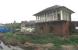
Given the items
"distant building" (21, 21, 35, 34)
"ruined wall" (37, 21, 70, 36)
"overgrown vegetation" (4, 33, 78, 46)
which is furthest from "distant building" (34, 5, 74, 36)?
"overgrown vegetation" (4, 33, 78, 46)

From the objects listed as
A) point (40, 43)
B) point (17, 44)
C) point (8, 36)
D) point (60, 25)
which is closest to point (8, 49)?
point (17, 44)

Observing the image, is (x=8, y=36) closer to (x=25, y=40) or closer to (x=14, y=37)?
(x=14, y=37)

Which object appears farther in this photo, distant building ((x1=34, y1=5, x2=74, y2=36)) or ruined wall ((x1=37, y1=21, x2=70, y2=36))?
distant building ((x1=34, y1=5, x2=74, y2=36))

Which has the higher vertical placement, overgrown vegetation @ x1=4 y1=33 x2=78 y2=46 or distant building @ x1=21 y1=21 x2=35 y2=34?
distant building @ x1=21 y1=21 x2=35 y2=34

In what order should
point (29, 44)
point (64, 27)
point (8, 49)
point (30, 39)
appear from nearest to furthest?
1. point (8, 49)
2. point (29, 44)
3. point (30, 39)
4. point (64, 27)

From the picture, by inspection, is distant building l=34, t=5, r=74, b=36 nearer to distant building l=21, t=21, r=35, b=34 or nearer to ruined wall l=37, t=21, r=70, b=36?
ruined wall l=37, t=21, r=70, b=36

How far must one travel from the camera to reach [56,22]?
129ft

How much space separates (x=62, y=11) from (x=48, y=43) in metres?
8.58

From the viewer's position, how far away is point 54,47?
32125mm

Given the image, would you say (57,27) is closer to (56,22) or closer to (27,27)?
(56,22)

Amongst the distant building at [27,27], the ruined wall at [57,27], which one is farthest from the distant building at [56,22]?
the distant building at [27,27]

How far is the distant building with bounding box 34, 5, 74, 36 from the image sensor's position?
38719mm

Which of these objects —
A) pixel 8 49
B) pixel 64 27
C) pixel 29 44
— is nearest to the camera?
pixel 8 49

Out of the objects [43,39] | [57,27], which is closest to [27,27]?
[57,27]
